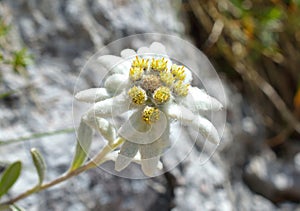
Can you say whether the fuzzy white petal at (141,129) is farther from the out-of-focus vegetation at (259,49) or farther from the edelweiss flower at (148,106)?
the out-of-focus vegetation at (259,49)

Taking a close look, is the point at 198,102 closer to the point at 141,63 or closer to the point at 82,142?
the point at 141,63

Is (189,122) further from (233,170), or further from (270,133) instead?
(270,133)

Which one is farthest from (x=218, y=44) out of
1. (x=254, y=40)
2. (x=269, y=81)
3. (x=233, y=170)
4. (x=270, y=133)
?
(x=233, y=170)

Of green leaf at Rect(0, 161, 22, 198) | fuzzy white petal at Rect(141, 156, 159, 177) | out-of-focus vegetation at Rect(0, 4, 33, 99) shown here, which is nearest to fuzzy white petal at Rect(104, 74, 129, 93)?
fuzzy white petal at Rect(141, 156, 159, 177)

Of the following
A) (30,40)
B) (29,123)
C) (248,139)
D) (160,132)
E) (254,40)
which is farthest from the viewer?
(254,40)

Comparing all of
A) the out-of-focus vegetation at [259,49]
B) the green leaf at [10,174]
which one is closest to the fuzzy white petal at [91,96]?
the green leaf at [10,174]

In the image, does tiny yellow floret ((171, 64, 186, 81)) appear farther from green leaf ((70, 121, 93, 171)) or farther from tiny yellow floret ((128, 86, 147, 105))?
green leaf ((70, 121, 93, 171))
